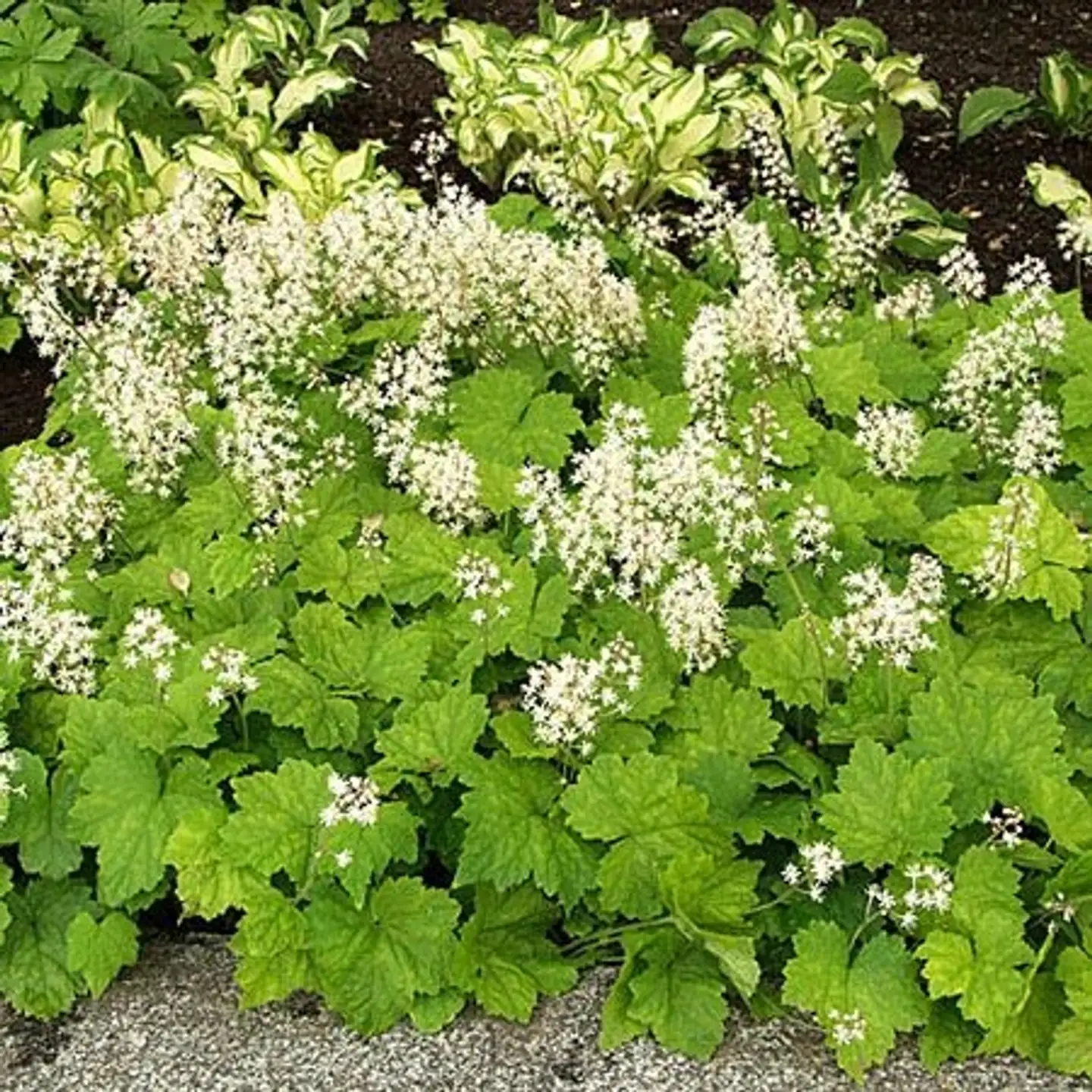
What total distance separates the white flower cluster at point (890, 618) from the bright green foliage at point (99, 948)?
1.42 meters

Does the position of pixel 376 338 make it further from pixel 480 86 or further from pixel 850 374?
pixel 480 86

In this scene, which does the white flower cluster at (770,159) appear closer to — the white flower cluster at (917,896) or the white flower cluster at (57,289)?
the white flower cluster at (57,289)

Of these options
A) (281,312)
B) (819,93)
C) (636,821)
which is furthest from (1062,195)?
(636,821)

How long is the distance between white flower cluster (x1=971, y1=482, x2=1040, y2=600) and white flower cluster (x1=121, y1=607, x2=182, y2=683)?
1.61 meters

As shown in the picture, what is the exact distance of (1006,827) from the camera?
329 cm

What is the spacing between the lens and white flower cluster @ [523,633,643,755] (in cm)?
338

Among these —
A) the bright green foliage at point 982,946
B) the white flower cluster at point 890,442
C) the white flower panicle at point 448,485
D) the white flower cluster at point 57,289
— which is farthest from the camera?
the white flower cluster at point 57,289

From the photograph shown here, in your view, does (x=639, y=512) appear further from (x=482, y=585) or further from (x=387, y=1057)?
(x=387, y=1057)

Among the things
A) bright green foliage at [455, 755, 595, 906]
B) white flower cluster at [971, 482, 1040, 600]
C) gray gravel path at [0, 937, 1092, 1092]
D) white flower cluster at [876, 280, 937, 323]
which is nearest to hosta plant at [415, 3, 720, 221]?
white flower cluster at [876, 280, 937, 323]

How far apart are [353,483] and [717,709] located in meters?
1.10

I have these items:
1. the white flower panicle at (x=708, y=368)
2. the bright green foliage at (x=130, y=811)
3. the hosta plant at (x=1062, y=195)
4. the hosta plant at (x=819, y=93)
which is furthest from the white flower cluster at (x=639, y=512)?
the hosta plant at (x=1062, y=195)

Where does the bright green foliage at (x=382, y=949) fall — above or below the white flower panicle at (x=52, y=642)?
below

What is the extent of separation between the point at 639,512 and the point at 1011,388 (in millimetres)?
1259

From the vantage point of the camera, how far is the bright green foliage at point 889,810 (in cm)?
319
